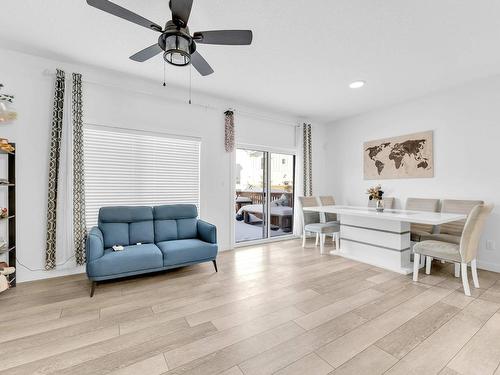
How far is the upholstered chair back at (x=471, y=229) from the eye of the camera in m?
2.55

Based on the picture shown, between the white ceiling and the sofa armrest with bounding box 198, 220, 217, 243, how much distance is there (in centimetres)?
215

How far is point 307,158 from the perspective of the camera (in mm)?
5613

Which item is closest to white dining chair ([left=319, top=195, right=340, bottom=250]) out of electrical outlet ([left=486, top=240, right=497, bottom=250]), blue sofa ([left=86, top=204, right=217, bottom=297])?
electrical outlet ([left=486, top=240, right=497, bottom=250])

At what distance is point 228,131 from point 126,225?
2.30 m

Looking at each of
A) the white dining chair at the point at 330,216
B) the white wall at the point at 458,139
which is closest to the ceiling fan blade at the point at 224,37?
the white dining chair at the point at 330,216

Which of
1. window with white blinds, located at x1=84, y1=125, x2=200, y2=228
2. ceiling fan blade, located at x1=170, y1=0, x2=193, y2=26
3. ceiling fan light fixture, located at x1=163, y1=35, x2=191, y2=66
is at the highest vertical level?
ceiling fan blade, located at x1=170, y1=0, x2=193, y2=26

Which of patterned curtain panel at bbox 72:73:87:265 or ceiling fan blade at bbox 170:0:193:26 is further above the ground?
ceiling fan blade at bbox 170:0:193:26

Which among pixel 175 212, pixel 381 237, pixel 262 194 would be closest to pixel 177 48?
pixel 175 212

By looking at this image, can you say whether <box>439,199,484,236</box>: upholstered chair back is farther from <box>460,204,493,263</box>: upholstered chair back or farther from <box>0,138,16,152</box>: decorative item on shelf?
<box>0,138,16,152</box>: decorative item on shelf

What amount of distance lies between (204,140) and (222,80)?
1075mm

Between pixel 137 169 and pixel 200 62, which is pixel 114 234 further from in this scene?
pixel 200 62

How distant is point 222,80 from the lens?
12.1 ft

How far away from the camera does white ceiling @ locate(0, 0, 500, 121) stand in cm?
218

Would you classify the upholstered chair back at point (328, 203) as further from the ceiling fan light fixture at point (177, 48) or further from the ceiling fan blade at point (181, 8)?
the ceiling fan blade at point (181, 8)
